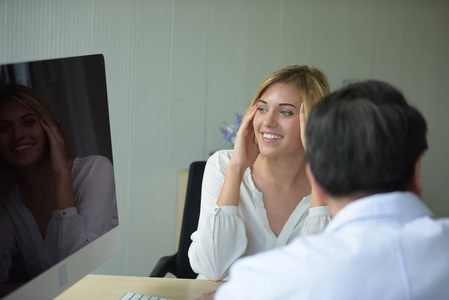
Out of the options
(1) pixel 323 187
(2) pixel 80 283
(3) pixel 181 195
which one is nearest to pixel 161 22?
(3) pixel 181 195

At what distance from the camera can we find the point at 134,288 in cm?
150

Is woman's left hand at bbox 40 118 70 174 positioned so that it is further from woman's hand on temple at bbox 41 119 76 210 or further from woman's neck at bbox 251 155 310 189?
woman's neck at bbox 251 155 310 189

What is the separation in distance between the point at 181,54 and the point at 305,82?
1534 mm

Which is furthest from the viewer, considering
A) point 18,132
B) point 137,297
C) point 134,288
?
point 134,288

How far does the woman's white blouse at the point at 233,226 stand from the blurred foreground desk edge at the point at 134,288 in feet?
0.71

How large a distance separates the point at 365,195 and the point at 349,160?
0.07 metres

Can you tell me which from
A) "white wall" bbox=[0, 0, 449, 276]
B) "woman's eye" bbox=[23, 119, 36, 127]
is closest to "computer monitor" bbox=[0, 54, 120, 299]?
"woman's eye" bbox=[23, 119, 36, 127]

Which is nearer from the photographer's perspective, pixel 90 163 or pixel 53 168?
pixel 53 168

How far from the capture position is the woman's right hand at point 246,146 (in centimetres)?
200

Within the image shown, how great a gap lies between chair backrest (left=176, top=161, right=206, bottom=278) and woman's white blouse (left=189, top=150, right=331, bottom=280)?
10cm

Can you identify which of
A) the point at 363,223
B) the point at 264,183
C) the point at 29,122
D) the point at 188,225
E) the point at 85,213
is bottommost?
the point at 188,225

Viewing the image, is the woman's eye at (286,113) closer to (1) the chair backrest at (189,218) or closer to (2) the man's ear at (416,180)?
(1) the chair backrest at (189,218)

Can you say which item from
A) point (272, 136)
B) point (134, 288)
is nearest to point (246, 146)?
point (272, 136)

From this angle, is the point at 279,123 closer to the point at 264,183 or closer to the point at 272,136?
the point at 272,136
